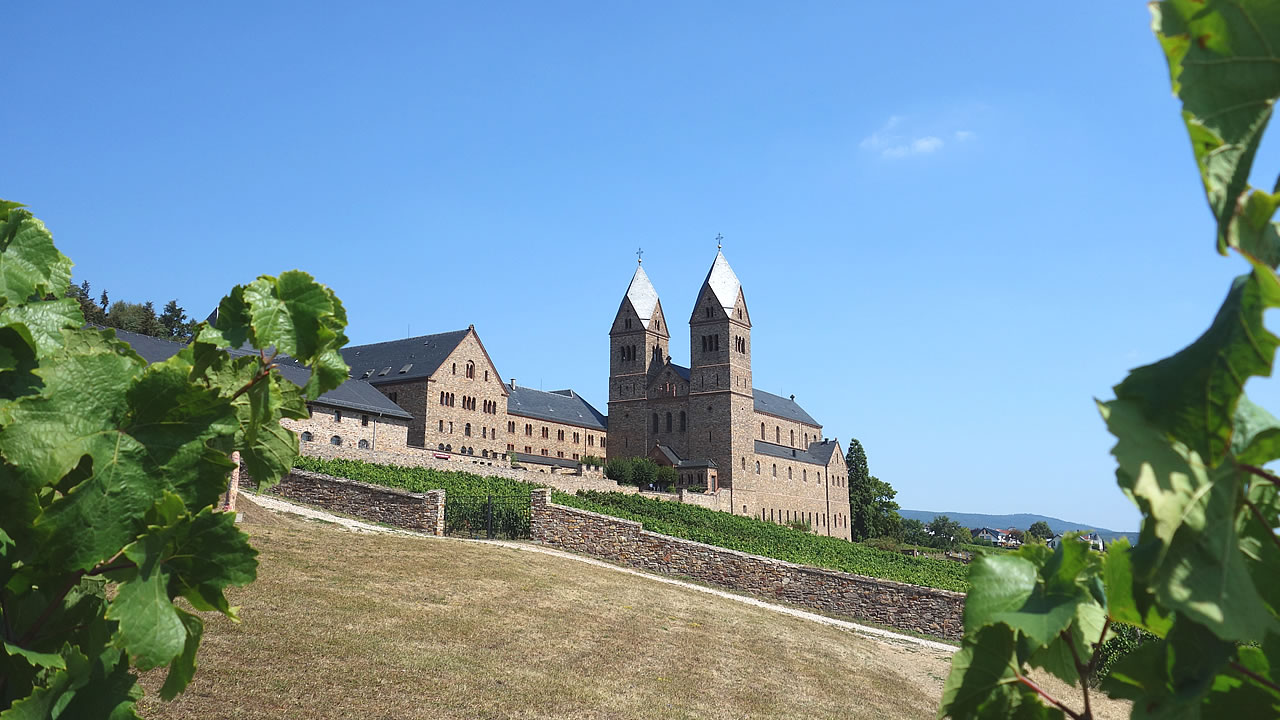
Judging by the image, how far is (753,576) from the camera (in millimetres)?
23281

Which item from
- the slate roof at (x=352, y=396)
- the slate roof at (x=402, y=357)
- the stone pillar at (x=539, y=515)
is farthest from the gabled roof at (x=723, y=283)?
the stone pillar at (x=539, y=515)

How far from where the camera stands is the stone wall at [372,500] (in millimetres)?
23656

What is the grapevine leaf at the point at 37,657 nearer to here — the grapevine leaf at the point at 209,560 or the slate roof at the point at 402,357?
the grapevine leaf at the point at 209,560

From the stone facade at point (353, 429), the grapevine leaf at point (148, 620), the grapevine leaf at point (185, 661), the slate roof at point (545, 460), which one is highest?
the stone facade at point (353, 429)

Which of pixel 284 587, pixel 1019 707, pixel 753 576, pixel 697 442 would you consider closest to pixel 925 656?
pixel 753 576

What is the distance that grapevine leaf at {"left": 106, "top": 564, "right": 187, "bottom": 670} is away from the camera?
1.50 meters

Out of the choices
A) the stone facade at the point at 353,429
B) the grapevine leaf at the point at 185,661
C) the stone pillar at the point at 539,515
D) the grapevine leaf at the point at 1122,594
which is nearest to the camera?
the grapevine leaf at the point at 1122,594

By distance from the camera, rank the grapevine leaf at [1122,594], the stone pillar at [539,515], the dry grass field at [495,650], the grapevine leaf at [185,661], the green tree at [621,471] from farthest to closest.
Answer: the green tree at [621,471]
the stone pillar at [539,515]
the dry grass field at [495,650]
the grapevine leaf at [185,661]
the grapevine leaf at [1122,594]

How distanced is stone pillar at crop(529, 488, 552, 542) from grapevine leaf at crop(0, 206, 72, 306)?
23631 mm

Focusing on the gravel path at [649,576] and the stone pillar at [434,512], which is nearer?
the gravel path at [649,576]

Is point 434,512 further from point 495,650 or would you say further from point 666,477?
point 666,477

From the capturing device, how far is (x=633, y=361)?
270 feet

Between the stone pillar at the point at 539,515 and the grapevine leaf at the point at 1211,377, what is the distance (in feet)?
81.7

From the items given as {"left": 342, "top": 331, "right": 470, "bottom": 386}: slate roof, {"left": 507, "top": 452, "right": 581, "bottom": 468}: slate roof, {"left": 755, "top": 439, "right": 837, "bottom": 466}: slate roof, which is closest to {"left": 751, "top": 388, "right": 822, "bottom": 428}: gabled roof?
{"left": 755, "top": 439, "right": 837, "bottom": 466}: slate roof
